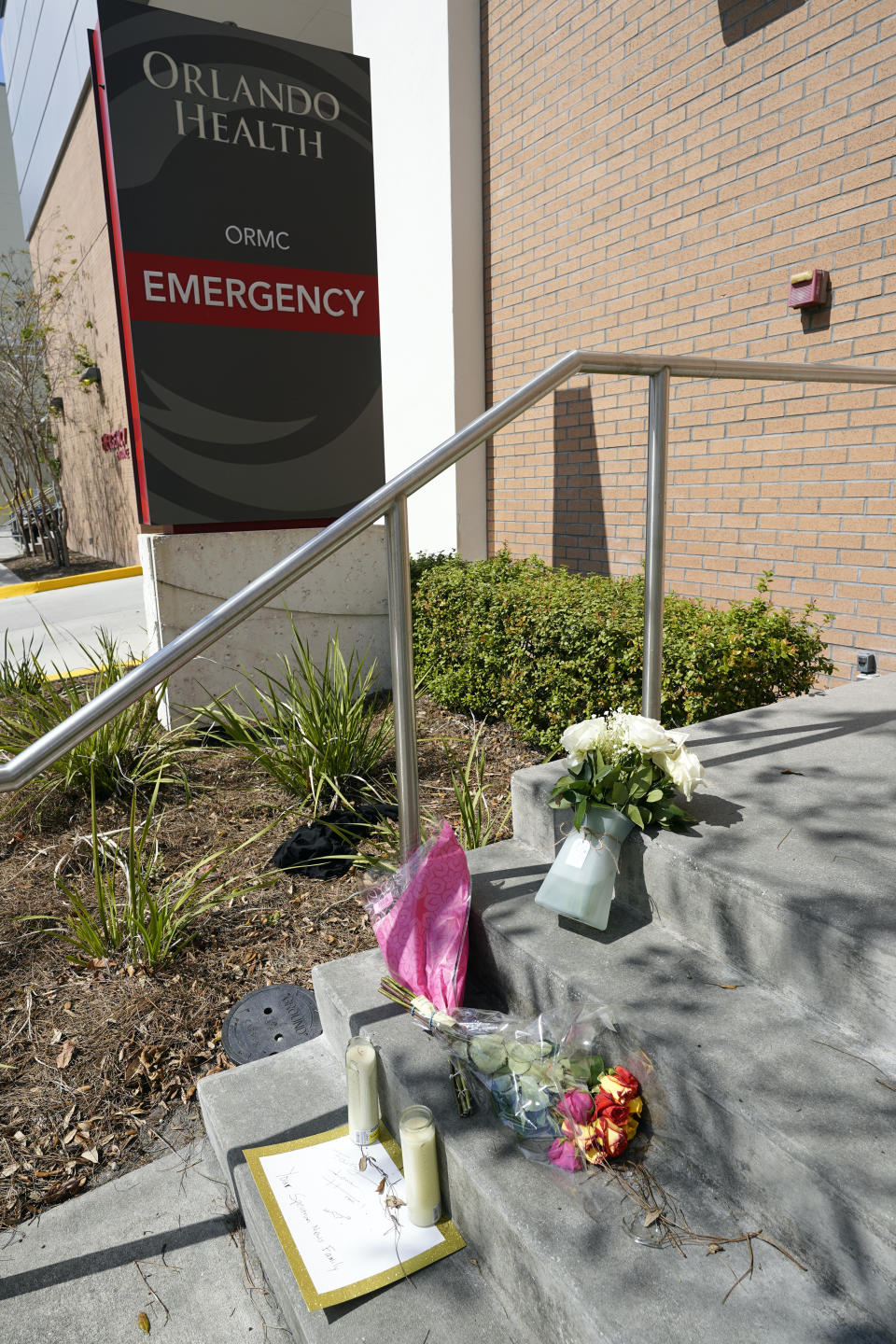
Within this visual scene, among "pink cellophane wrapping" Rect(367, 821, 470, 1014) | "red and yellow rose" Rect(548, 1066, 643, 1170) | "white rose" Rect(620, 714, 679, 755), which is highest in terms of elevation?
"white rose" Rect(620, 714, 679, 755)

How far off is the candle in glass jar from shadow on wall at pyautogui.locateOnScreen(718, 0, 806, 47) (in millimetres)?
4985

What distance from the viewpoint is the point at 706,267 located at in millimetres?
4637

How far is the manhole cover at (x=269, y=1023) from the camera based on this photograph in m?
2.31

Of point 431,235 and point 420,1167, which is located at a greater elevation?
point 431,235

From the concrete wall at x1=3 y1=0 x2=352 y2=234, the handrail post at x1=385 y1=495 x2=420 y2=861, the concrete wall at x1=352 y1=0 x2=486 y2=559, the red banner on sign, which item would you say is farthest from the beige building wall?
the handrail post at x1=385 y1=495 x2=420 y2=861

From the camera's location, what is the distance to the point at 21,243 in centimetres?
2417

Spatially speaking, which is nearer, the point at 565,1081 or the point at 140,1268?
the point at 565,1081

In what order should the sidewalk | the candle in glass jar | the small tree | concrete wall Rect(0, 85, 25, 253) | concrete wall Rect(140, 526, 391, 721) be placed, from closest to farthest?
the candle in glass jar
concrete wall Rect(140, 526, 391, 721)
the sidewalk
the small tree
concrete wall Rect(0, 85, 25, 253)

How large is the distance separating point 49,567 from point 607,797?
13.5 meters

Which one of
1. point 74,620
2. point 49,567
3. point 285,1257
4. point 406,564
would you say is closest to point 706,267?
point 406,564

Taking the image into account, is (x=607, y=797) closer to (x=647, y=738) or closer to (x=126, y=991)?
(x=647, y=738)

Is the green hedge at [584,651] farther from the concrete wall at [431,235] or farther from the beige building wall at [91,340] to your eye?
the beige building wall at [91,340]

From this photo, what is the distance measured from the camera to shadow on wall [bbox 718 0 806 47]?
407 cm

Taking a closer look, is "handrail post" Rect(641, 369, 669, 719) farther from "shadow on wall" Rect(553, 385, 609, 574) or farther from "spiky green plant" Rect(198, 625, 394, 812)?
"shadow on wall" Rect(553, 385, 609, 574)
